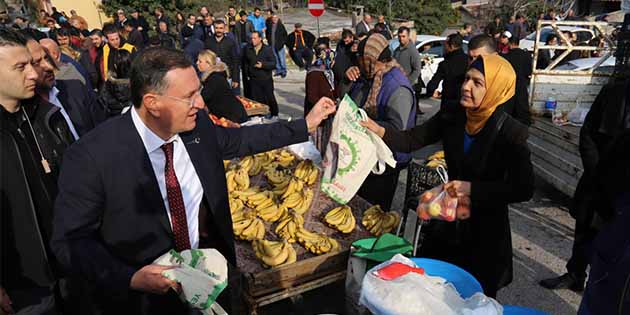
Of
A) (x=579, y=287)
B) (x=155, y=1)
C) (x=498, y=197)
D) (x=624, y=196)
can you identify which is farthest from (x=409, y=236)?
(x=155, y=1)

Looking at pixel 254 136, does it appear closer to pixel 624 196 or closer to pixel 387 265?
pixel 387 265

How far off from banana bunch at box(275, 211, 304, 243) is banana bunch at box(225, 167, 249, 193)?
2.58 ft

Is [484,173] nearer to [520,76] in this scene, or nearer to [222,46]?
[520,76]

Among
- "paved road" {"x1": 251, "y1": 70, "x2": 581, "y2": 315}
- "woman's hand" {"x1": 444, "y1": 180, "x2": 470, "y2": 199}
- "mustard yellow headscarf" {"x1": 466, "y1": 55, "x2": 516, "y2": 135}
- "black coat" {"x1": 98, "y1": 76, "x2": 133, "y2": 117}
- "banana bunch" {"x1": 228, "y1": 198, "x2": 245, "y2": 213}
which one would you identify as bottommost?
"paved road" {"x1": 251, "y1": 70, "x2": 581, "y2": 315}

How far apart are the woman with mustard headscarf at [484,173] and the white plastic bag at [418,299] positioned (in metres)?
0.63

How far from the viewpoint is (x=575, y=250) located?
3.54 metres

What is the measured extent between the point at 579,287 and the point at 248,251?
9.92ft

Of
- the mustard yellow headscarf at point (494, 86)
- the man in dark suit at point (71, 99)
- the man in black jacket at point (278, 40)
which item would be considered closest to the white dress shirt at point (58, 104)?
the man in dark suit at point (71, 99)

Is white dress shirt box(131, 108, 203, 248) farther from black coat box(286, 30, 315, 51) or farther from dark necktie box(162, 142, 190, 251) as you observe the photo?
black coat box(286, 30, 315, 51)

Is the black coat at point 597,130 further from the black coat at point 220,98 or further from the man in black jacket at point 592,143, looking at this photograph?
the black coat at point 220,98

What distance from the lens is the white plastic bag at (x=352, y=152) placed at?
2.88 m

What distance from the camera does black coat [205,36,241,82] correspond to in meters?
9.24

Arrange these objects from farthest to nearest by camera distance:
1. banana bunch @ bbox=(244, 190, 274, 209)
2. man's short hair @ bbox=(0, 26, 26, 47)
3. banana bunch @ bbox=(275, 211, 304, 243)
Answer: banana bunch @ bbox=(244, 190, 274, 209)
banana bunch @ bbox=(275, 211, 304, 243)
man's short hair @ bbox=(0, 26, 26, 47)

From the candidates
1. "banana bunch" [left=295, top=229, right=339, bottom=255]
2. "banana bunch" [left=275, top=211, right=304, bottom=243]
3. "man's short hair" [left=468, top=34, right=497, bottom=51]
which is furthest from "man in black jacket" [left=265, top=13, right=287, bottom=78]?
"banana bunch" [left=295, top=229, right=339, bottom=255]
